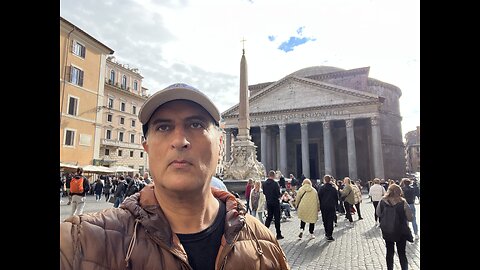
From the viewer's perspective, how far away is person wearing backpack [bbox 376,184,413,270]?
14.1 feet

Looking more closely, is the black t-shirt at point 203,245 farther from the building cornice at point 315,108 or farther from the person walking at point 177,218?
the building cornice at point 315,108

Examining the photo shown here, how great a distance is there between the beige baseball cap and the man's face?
0.08ft

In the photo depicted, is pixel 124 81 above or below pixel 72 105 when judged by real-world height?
above

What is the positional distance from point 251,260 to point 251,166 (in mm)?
10764

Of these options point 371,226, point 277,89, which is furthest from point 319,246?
point 277,89

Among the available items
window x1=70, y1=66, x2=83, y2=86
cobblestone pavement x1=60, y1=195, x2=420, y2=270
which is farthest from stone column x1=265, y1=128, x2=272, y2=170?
window x1=70, y1=66, x2=83, y2=86

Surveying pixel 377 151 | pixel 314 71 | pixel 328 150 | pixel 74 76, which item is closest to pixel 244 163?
pixel 74 76

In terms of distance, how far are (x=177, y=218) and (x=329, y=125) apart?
93.0ft

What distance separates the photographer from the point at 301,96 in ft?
94.6

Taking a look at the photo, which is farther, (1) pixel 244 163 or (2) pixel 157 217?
(1) pixel 244 163

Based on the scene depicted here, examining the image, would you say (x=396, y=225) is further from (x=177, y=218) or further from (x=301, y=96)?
(x=301, y=96)

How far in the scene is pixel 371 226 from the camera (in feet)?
28.4
